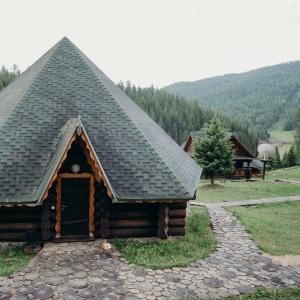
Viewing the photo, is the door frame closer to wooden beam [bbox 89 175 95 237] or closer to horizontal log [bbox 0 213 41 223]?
wooden beam [bbox 89 175 95 237]

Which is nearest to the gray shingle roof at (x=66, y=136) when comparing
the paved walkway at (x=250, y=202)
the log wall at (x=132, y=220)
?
the log wall at (x=132, y=220)

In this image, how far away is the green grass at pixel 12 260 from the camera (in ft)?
33.4

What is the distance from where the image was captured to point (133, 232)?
1325 centimetres

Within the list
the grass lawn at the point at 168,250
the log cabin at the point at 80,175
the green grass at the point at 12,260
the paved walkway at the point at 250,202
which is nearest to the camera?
the green grass at the point at 12,260

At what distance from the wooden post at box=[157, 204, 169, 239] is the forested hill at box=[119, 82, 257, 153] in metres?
93.7

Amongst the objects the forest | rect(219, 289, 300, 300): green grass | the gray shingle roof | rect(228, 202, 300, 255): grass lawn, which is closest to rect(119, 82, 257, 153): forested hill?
the forest

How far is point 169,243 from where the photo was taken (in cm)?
1288

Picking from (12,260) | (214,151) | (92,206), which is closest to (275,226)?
(92,206)

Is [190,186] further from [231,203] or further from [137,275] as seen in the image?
[231,203]

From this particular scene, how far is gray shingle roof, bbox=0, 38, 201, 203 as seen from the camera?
12398 mm

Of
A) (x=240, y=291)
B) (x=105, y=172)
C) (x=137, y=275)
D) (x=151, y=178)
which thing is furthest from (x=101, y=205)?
(x=240, y=291)

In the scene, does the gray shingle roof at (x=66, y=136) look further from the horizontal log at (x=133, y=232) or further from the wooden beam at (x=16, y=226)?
the horizontal log at (x=133, y=232)

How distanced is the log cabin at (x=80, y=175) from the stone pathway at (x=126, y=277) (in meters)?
1.06

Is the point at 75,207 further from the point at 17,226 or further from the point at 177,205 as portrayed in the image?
the point at 177,205
